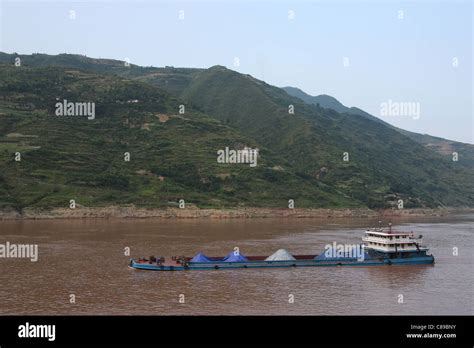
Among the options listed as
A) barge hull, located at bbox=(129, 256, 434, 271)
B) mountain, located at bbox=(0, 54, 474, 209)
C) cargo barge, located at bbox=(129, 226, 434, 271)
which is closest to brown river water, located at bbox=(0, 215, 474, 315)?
barge hull, located at bbox=(129, 256, 434, 271)

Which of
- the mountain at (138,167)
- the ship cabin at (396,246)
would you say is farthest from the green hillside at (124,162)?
the ship cabin at (396,246)

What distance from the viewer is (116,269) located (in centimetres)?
5609

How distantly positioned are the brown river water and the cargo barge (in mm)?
1061

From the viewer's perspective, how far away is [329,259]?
6159cm

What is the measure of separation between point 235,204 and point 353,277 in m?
84.1

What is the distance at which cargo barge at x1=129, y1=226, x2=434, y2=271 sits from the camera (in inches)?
2249

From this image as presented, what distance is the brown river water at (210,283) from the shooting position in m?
40.8

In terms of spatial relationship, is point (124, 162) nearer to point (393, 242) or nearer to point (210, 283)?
Answer: point (393, 242)

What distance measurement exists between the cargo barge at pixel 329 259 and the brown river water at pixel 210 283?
1.06m

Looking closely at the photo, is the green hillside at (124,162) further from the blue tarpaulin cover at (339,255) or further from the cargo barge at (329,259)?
the blue tarpaulin cover at (339,255)

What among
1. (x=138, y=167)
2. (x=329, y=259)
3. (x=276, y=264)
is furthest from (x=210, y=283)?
(x=138, y=167)

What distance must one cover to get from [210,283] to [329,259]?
17397 millimetres
